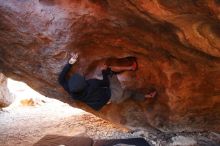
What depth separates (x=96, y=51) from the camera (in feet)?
13.6

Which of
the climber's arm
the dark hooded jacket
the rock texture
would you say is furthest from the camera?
the rock texture

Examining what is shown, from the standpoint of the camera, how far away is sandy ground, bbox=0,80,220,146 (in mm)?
4844

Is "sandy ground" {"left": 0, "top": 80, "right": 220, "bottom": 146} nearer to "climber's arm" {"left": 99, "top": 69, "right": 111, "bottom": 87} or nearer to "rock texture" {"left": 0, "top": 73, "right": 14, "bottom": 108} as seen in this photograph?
"rock texture" {"left": 0, "top": 73, "right": 14, "bottom": 108}

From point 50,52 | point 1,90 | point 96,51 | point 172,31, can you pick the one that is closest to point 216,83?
point 172,31

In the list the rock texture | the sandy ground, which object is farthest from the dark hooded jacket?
the rock texture

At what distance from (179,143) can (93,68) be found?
1.82 meters

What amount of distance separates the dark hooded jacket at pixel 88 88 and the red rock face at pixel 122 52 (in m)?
0.17

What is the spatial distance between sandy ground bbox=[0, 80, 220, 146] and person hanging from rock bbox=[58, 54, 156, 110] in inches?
37.7

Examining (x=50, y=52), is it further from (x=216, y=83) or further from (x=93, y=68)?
(x=216, y=83)

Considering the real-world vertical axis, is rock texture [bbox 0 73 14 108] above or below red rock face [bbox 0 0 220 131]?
below

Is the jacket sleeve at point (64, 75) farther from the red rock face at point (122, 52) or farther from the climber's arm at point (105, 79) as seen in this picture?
the climber's arm at point (105, 79)

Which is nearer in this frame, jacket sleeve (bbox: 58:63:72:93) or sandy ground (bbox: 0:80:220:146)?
jacket sleeve (bbox: 58:63:72:93)

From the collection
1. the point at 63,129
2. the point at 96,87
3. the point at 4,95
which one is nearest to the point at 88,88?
the point at 96,87

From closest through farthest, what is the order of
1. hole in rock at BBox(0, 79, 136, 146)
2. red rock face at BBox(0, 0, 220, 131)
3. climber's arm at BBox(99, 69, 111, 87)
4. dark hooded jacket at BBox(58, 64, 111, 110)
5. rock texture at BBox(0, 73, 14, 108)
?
red rock face at BBox(0, 0, 220, 131)
dark hooded jacket at BBox(58, 64, 111, 110)
climber's arm at BBox(99, 69, 111, 87)
hole in rock at BBox(0, 79, 136, 146)
rock texture at BBox(0, 73, 14, 108)
